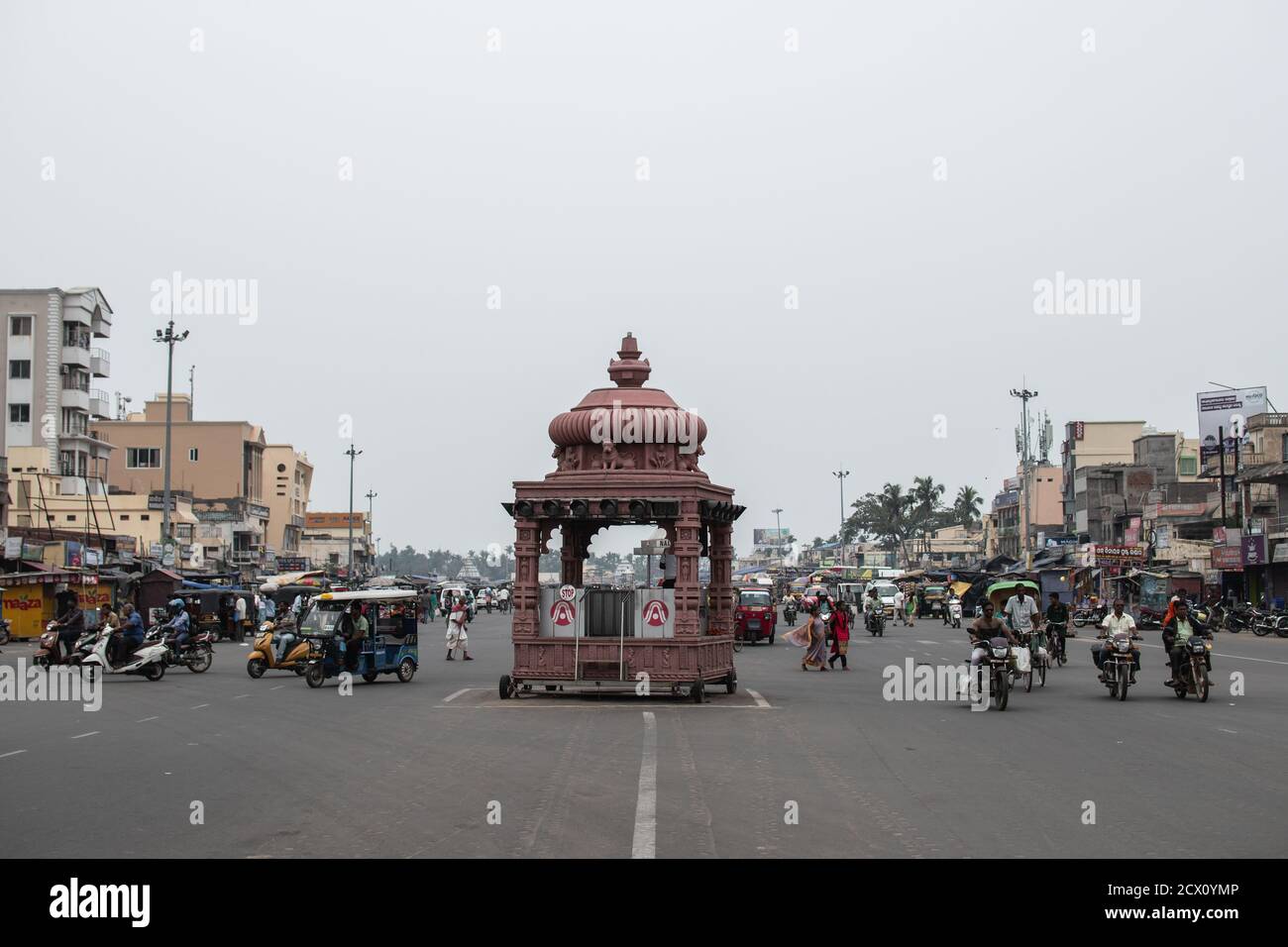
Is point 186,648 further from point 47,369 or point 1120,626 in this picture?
point 47,369

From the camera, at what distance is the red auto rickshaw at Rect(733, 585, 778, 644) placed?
47631mm

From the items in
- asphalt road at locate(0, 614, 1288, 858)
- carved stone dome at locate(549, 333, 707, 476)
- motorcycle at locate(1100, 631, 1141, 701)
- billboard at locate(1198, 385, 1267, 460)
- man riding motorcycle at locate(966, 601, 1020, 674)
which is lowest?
asphalt road at locate(0, 614, 1288, 858)

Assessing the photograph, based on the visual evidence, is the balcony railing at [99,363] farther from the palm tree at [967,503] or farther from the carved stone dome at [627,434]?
the palm tree at [967,503]

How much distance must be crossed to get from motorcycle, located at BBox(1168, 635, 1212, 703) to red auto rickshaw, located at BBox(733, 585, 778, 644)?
25128 mm

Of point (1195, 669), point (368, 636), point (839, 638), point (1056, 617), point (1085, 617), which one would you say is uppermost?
point (1056, 617)

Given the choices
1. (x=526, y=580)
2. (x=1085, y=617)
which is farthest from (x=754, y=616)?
(x=526, y=580)

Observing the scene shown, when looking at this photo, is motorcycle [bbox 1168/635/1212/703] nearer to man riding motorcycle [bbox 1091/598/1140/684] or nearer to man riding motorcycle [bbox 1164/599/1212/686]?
man riding motorcycle [bbox 1164/599/1212/686]

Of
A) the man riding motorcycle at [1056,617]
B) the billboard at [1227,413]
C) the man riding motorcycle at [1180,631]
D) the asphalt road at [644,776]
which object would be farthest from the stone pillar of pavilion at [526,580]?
the billboard at [1227,413]

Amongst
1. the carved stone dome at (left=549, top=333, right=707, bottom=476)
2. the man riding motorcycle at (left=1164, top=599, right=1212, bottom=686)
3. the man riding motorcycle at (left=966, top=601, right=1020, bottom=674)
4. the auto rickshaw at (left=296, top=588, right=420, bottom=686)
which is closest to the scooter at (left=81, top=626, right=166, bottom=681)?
the auto rickshaw at (left=296, top=588, right=420, bottom=686)

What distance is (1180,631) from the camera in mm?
21828

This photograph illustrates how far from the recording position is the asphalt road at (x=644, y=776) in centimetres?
946

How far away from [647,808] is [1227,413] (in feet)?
208

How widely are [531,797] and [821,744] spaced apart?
5.43m
